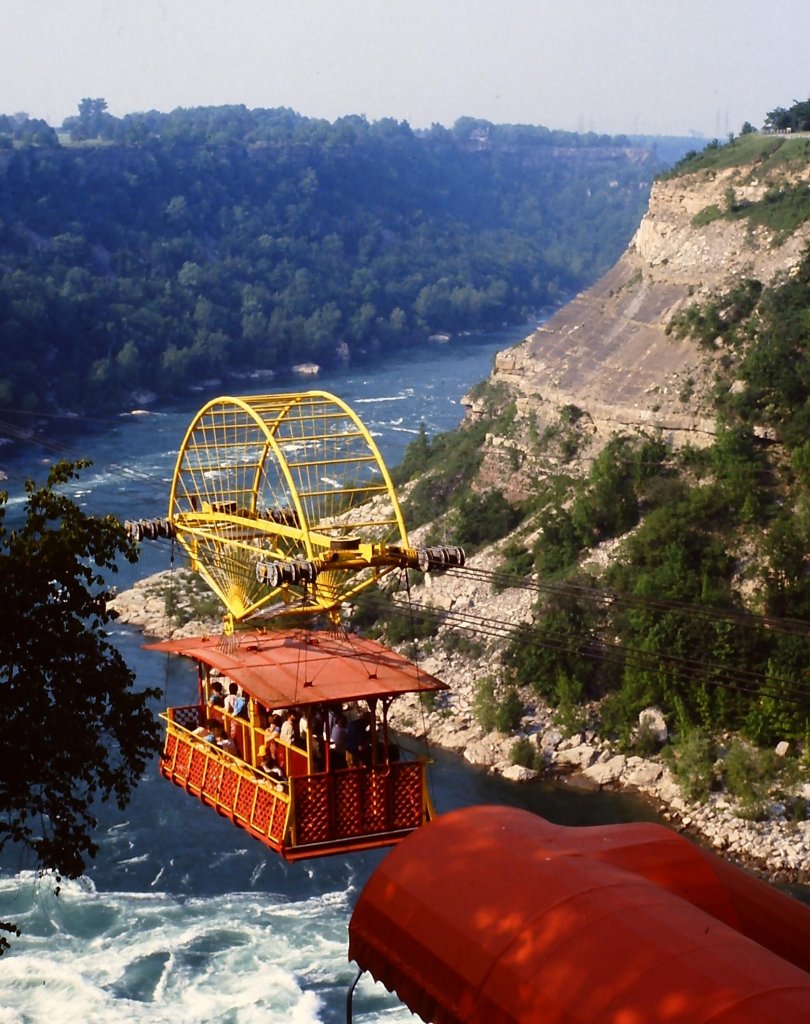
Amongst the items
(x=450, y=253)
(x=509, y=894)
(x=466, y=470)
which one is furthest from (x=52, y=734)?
(x=450, y=253)

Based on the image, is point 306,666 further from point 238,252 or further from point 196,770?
point 238,252

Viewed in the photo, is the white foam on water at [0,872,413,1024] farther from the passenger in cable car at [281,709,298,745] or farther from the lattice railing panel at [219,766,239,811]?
the passenger in cable car at [281,709,298,745]

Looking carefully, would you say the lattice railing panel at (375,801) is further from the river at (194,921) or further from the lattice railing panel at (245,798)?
the river at (194,921)

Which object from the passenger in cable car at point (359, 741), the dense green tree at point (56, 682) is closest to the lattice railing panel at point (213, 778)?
the passenger in cable car at point (359, 741)

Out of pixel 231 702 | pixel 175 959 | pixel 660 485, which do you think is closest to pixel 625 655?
pixel 660 485

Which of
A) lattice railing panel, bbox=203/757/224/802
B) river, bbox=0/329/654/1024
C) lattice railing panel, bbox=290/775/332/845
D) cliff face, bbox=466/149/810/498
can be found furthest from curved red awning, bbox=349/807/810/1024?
cliff face, bbox=466/149/810/498

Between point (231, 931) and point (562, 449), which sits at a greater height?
point (562, 449)

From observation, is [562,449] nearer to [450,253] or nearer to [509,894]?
[509,894]
